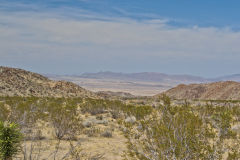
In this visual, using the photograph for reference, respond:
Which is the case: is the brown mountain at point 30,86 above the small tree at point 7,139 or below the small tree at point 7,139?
below

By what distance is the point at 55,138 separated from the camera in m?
11.4

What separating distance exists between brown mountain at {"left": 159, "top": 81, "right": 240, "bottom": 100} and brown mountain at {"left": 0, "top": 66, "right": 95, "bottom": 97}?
2744cm

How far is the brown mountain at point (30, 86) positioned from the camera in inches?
1670

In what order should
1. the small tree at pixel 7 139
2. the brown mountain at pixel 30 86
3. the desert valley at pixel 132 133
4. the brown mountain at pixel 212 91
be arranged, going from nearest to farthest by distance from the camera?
the small tree at pixel 7 139 → the desert valley at pixel 132 133 → the brown mountain at pixel 30 86 → the brown mountain at pixel 212 91

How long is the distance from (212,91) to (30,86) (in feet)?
136

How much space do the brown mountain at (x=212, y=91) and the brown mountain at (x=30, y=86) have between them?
27.4 metres

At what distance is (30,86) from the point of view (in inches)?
1809

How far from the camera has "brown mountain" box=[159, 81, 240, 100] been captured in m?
58.5

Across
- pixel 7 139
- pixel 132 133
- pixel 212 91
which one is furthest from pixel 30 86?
pixel 7 139

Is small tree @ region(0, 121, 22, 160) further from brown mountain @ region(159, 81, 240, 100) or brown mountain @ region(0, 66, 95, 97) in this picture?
brown mountain @ region(159, 81, 240, 100)

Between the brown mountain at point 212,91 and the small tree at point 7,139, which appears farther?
the brown mountain at point 212,91

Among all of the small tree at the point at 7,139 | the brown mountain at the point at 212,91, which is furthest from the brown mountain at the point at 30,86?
the small tree at the point at 7,139

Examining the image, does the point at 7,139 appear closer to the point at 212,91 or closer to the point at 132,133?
the point at 132,133

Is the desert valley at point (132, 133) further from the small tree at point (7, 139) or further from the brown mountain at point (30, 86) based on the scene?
the brown mountain at point (30, 86)
